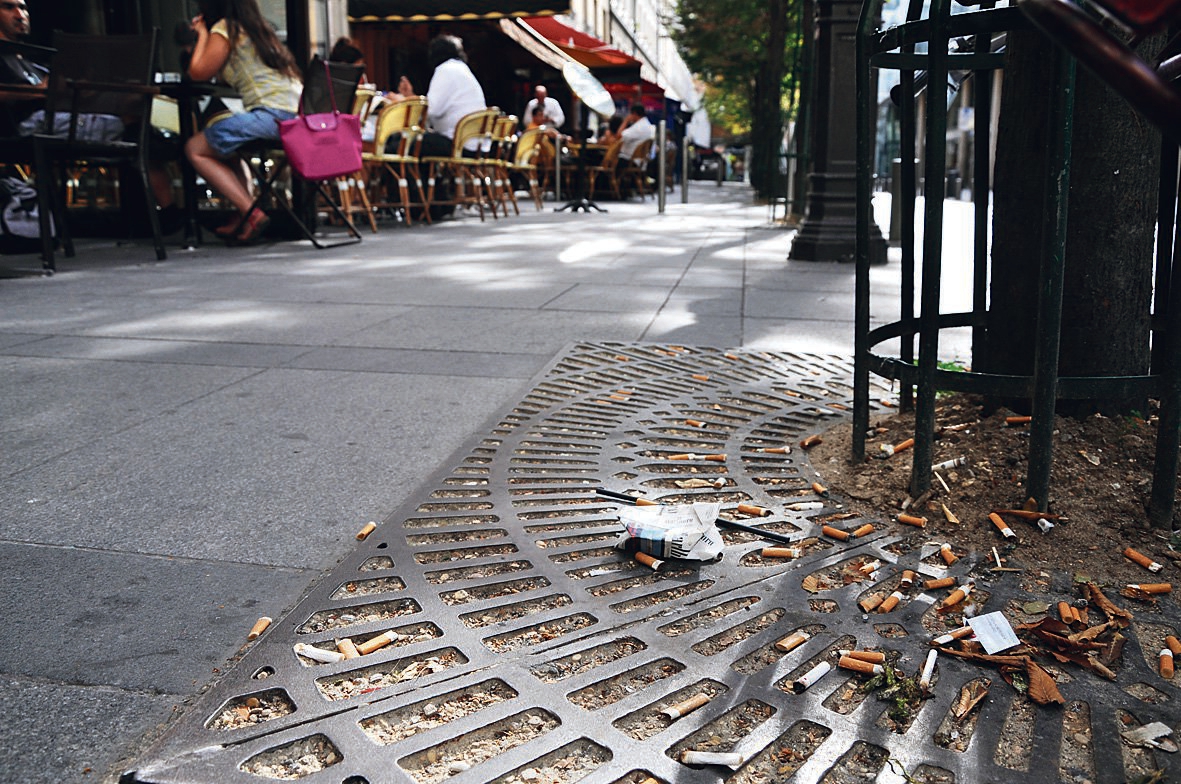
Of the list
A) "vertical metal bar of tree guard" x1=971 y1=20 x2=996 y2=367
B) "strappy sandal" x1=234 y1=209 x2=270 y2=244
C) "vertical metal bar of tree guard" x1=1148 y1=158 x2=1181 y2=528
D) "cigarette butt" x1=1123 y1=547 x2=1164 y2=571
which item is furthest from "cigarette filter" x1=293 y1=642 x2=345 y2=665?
"strappy sandal" x1=234 y1=209 x2=270 y2=244

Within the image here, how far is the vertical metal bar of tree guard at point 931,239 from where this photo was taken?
76.8 inches

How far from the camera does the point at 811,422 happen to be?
Answer: 2.95 m

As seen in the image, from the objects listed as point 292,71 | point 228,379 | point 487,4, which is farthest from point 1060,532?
point 487,4

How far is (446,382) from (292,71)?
536cm

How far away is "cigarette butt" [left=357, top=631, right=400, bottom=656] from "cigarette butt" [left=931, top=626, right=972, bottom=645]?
0.89 metres

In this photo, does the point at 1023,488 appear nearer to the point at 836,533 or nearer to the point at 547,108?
the point at 836,533

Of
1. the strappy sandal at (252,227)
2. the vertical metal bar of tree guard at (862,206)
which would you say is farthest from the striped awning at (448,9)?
the vertical metal bar of tree guard at (862,206)

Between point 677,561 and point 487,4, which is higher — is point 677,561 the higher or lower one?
the lower one

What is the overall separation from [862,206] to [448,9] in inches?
504

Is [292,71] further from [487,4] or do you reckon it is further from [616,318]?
[487,4]

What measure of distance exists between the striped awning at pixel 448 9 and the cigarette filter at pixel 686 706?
1290 centimetres

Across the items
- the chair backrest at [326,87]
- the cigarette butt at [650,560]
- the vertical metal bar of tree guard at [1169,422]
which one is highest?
the chair backrest at [326,87]

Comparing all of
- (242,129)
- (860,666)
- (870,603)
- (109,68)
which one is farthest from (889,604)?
(242,129)

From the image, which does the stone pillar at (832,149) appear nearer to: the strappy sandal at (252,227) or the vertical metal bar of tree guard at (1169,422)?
the strappy sandal at (252,227)
